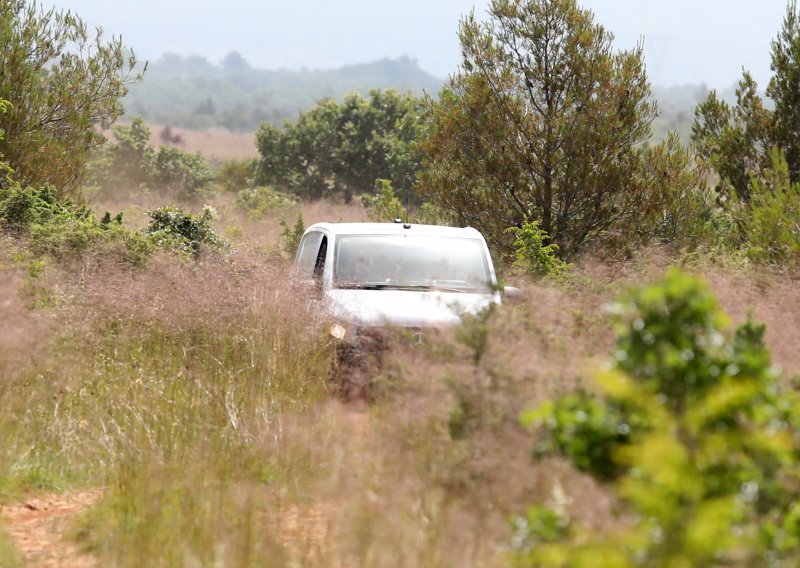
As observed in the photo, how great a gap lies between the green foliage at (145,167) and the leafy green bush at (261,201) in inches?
171

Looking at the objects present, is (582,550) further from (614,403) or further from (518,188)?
(518,188)

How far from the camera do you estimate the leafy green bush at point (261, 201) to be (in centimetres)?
3056

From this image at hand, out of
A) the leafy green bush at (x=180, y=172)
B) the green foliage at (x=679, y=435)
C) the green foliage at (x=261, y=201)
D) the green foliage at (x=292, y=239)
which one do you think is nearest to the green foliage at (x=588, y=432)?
the green foliage at (x=679, y=435)

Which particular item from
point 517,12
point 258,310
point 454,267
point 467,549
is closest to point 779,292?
point 454,267

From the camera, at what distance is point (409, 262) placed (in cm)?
961

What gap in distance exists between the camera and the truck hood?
8172 mm

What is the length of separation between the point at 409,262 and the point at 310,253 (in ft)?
5.15

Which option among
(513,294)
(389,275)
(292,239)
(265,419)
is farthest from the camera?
(292,239)

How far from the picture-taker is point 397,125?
115ft

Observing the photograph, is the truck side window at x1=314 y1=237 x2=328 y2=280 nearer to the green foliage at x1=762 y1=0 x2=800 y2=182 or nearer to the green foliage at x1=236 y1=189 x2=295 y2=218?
the green foliage at x1=762 y1=0 x2=800 y2=182

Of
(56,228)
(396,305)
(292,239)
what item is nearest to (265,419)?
(396,305)

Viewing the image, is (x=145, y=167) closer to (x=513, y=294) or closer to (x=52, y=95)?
(x=52, y=95)

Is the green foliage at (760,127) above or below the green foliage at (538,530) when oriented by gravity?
above

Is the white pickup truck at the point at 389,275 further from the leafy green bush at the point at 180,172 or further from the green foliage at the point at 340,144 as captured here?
the leafy green bush at the point at 180,172
